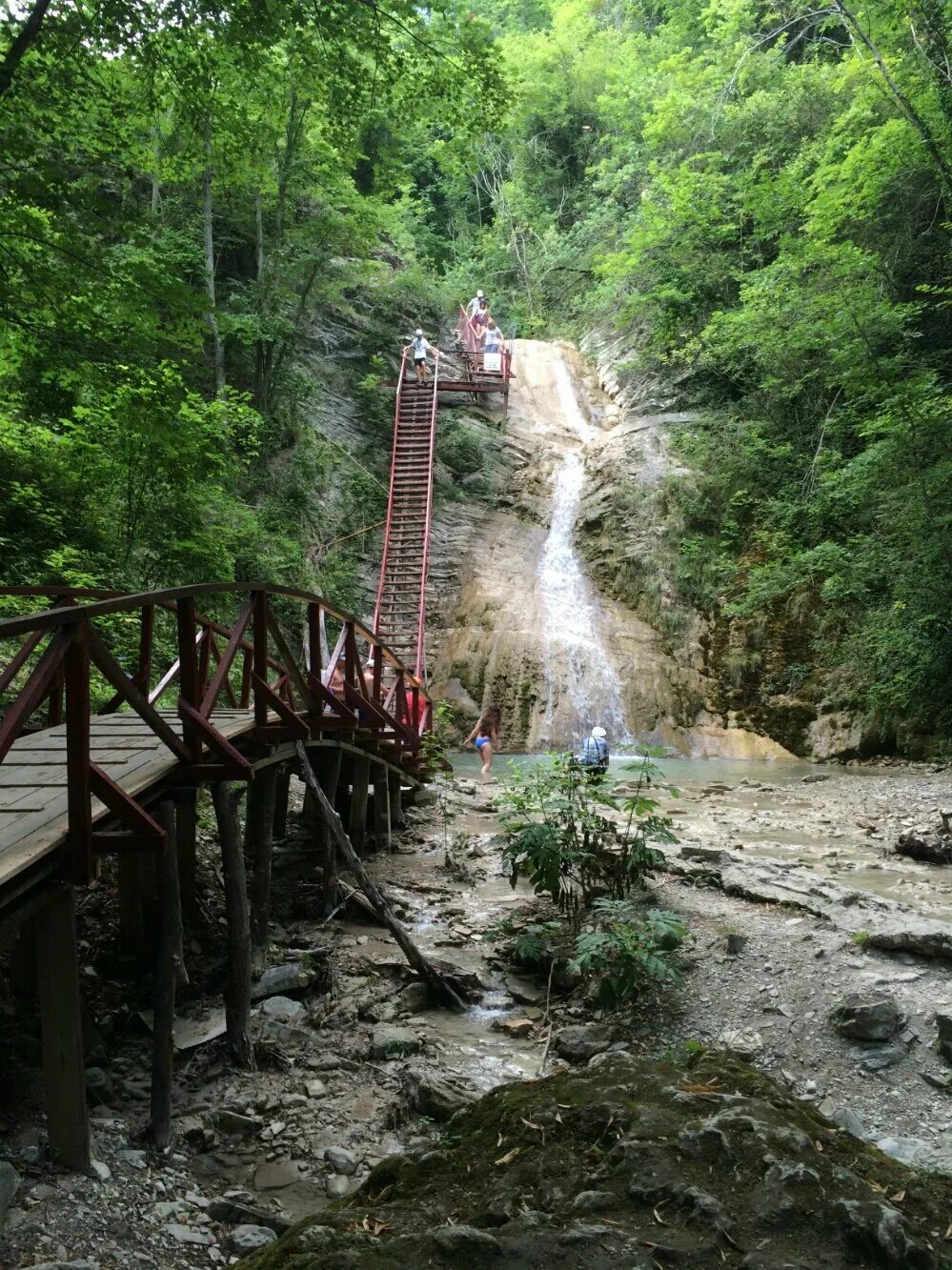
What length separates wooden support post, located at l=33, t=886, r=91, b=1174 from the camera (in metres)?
3.07

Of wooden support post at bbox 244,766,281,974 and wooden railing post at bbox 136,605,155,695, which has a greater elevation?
wooden railing post at bbox 136,605,155,695

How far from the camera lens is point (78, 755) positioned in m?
3.10

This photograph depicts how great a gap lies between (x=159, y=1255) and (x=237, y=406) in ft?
32.7

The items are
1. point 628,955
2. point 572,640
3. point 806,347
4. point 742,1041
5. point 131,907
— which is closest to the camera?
point 742,1041

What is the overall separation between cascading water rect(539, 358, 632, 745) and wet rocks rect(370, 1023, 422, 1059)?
8.53 m

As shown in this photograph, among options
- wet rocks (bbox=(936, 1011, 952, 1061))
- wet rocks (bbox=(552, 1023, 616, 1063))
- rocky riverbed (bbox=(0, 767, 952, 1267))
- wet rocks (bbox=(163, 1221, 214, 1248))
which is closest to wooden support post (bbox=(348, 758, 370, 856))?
rocky riverbed (bbox=(0, 767, 952, 1267))

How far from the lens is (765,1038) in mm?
4473

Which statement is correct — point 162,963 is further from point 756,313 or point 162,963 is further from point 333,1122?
point 756,313

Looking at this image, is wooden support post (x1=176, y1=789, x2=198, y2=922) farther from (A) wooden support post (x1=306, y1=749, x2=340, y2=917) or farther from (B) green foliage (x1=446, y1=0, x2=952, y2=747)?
(B) green foliage (x1=446, y1=0, x2=952, y2=747)

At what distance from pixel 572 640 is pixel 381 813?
27.7ft

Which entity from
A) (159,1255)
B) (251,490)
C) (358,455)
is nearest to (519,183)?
(358,455)

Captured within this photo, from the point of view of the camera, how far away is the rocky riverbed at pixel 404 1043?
3102mm

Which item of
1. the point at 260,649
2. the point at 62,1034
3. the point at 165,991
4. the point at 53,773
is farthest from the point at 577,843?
the point at 62,1034

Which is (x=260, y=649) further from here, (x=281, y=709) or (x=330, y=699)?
(x=330, y=699)
